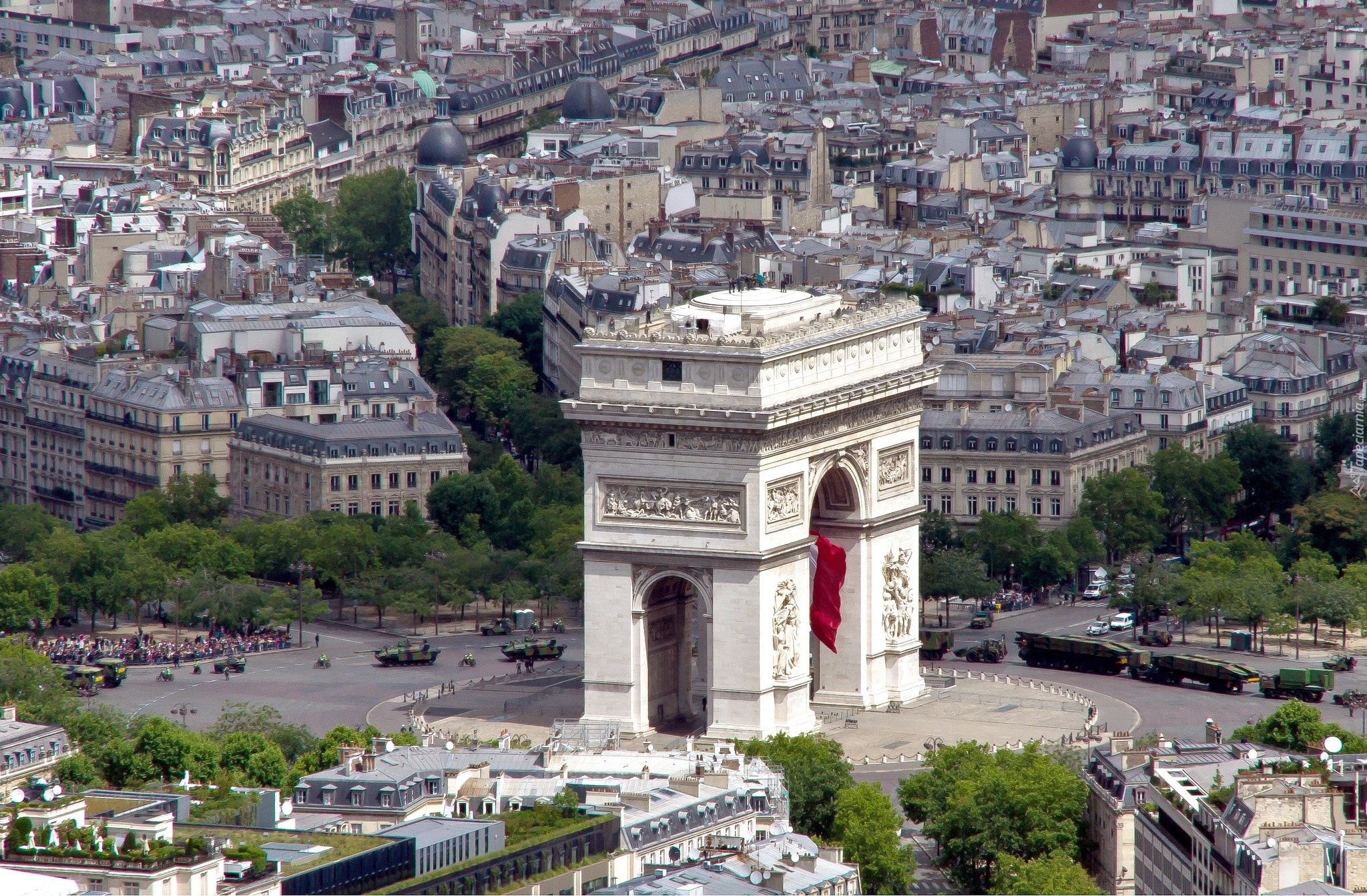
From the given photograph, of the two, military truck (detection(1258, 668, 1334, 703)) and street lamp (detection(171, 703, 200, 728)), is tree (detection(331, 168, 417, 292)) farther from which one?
military truck (detection(1258, 668, 1334, 703))

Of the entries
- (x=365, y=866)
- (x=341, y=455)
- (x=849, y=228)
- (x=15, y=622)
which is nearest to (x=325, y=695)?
(x=15, y=622)

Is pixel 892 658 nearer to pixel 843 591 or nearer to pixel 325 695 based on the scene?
pixel 843 591

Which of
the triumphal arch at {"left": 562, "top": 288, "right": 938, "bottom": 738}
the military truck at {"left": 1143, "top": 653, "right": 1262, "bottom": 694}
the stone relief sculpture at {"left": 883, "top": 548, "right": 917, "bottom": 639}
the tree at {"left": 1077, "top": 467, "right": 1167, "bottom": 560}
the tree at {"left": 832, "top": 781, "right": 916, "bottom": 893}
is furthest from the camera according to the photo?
the tree at {"left": 1077, "top": 467, "right": 1167, "bottom": 560}

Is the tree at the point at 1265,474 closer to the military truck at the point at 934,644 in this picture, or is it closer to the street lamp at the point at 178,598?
the military truck at the point at 934,644

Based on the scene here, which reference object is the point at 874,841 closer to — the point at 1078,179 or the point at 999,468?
the point at 999,468

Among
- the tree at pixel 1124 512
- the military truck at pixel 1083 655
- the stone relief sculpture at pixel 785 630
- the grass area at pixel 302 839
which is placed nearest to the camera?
the grass area at pixel 302 839

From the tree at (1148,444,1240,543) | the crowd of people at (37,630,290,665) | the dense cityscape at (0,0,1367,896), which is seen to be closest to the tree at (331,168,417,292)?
the dense cityscape at (0,0,1367,896)

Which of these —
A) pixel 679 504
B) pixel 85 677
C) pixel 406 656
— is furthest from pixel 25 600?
pixel 679 504

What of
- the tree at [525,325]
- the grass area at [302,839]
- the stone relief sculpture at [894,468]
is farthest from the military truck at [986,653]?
the tree at [525,325]
